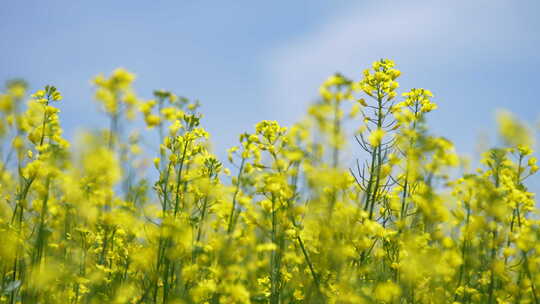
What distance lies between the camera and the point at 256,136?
12.8ft

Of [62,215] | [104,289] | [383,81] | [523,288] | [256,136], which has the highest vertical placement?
[383,81]

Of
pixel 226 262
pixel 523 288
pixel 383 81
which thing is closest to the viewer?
pixel 226 262

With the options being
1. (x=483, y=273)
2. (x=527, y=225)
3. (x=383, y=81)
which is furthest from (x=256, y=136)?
(x=527, y=225)

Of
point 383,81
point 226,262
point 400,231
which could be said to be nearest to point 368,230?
point 400,231

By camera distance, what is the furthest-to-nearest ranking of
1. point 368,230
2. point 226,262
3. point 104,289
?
point 104,289 → point 368,230 → point 226,262

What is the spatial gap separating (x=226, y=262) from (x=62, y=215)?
7.27ft

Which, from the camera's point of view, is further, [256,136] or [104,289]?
[104,289]

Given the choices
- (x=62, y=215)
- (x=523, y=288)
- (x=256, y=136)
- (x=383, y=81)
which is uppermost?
(x=383, y=81)

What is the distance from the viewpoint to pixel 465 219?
3895mm

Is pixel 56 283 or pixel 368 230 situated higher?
pixel 368 230

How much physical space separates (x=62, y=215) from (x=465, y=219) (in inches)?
139

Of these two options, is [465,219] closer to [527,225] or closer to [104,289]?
[527,225]

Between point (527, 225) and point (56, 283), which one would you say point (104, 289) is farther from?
point (527, 225)

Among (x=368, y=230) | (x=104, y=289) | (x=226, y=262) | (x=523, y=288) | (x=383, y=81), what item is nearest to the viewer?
(x=226, y=262)
